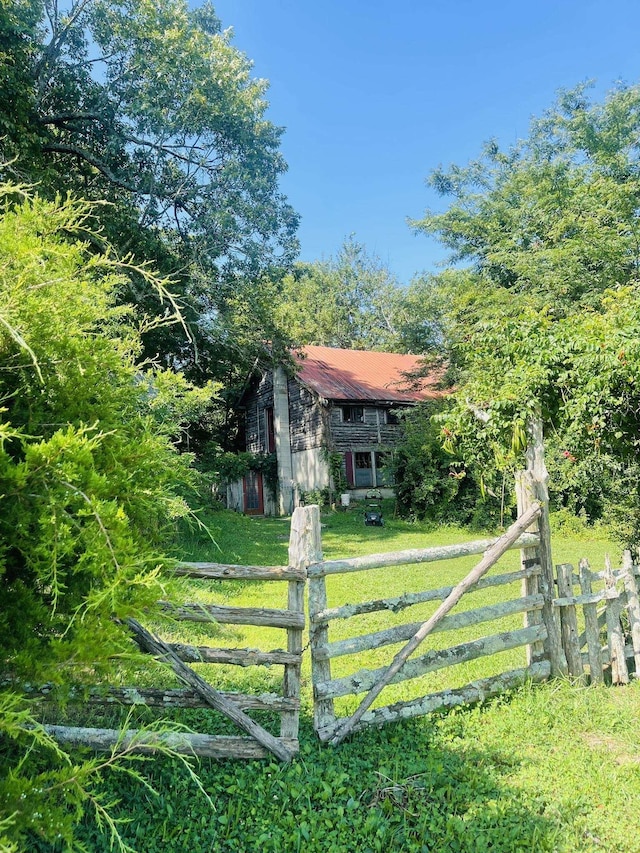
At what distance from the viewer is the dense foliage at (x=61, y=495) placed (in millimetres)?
1838

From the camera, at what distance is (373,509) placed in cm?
2300

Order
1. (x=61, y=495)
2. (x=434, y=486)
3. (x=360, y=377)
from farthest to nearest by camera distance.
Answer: (x=360, y=377), (x=434, y=486), (x=61, y=495)

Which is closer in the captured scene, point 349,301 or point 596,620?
point 596,620

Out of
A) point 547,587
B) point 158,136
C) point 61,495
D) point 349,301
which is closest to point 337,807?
point 61,495

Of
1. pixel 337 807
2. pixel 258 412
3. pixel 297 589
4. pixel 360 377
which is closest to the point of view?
pixel 337 807

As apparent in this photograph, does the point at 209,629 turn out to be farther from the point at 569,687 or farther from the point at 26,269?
the point at 26,269

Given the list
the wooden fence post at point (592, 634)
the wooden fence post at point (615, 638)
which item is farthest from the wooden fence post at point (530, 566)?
the wooden fence post at point (615, 638)

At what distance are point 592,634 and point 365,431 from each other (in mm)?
22028

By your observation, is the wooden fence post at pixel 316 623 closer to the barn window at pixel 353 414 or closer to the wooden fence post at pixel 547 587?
the wooden fence post at pixel 547 587

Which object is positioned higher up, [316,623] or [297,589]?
[297,589]

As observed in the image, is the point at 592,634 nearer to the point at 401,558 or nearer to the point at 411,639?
the point at 411,639

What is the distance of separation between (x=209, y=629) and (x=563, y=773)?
4.70 metres

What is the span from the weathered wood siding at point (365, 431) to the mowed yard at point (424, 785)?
21.1m

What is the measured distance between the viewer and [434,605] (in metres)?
9.26
